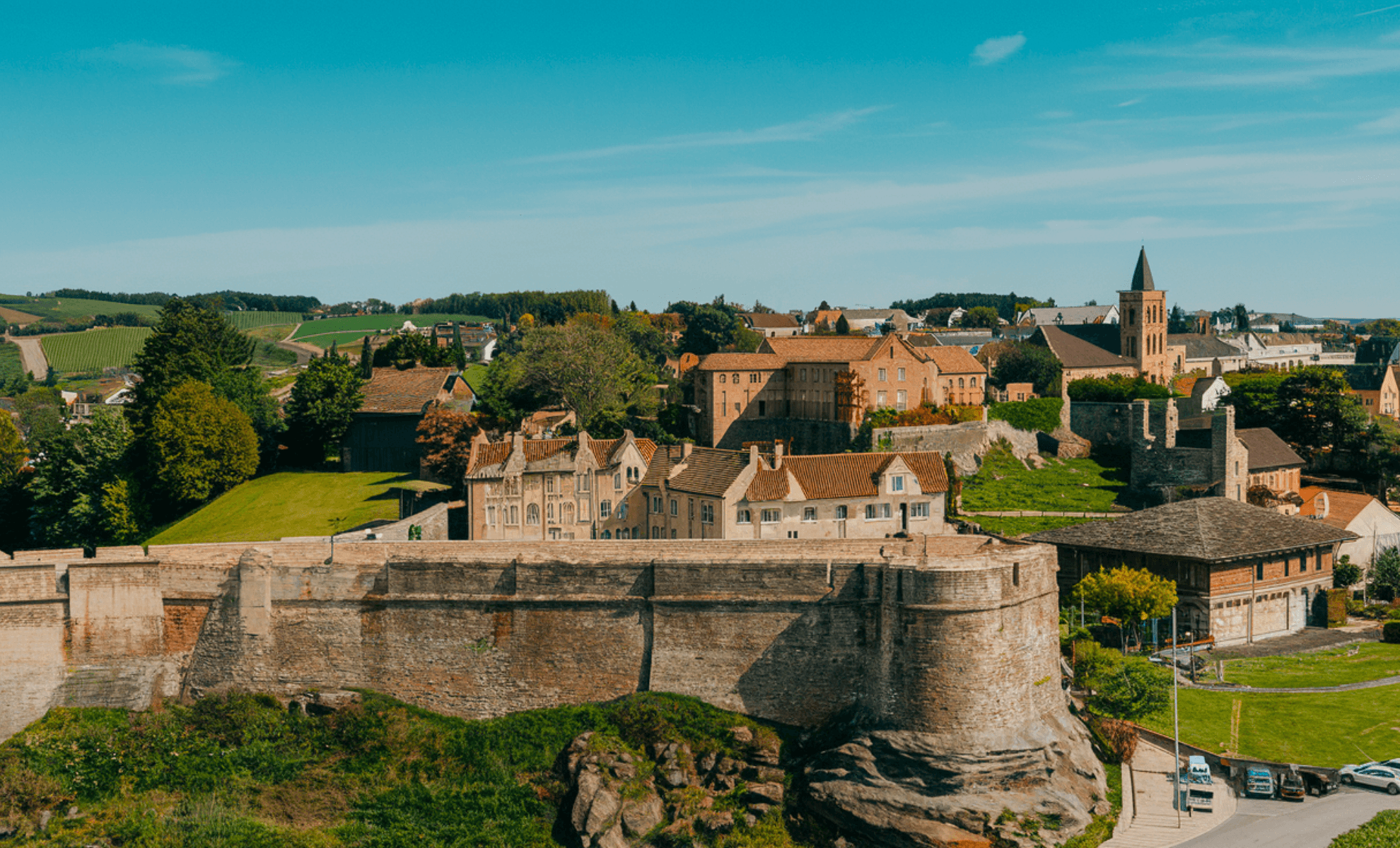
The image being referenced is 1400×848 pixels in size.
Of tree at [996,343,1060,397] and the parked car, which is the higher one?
tree at [996,343,1060,397]

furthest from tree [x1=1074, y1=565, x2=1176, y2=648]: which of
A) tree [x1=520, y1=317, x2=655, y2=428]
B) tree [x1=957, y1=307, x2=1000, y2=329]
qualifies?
tree [x1=957, y1=307, x2=1000, y2=329]

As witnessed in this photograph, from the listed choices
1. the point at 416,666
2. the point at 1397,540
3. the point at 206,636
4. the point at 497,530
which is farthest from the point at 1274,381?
the point at 206,636

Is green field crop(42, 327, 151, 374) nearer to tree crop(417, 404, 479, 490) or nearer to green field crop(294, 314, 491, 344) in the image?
green field crop(294, 314, 491, 344)

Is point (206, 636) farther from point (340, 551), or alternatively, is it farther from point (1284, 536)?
point (1284, 536)

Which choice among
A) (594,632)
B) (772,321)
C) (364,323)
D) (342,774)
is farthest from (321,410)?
(364,323)

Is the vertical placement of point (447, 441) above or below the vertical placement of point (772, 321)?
below

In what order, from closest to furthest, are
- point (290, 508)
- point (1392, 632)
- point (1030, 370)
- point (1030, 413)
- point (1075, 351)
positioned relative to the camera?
1. point (1392, 632)
2. point (290, 508)
3. point (1030, 413)
4. point (1030, 370)
5. point (1075, 351)

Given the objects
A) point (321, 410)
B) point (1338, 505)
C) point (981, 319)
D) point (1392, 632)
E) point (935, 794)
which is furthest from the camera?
point (981, 319)

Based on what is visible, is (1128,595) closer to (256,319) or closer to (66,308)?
(256,319)
